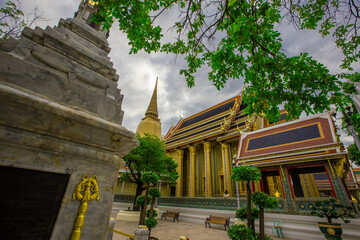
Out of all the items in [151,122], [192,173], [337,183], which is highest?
[151,122]

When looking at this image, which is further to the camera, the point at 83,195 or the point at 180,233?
the point at 180,233

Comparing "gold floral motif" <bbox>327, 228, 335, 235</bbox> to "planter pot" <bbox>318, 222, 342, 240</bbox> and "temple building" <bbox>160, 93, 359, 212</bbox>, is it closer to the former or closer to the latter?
"planter pot" <bbox>318, 222, 342, 240</bbox>

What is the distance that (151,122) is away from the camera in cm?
3550

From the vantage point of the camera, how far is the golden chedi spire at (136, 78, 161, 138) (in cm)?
3396

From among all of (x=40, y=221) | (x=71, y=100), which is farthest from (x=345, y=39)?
(x=40, y=221)

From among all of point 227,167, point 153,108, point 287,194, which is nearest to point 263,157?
point 287,194

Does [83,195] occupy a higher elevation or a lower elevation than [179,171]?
lower

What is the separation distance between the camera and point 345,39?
3.57m

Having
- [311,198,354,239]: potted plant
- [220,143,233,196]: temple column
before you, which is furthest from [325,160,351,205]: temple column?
[220,143,233,196]: temple column

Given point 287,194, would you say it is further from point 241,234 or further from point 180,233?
point 241,234

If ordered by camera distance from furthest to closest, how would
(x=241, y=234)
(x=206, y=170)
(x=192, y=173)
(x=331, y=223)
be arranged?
(x=192, y=173)
(x=206, y=170)
(x=331, y=223)
(x=241, y=234)

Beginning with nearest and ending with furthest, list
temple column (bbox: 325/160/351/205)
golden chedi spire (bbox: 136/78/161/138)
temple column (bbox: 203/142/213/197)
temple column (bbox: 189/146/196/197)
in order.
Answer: temple column (bbox: 325/160/351/205), temple column (bbox: 203/142/213/197), temple column (bbox: 189/146/196/197), golden chedi spire (bbox: 136/78/161/138)

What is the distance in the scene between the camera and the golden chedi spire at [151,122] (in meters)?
34.0

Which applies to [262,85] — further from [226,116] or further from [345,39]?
[226,116]
